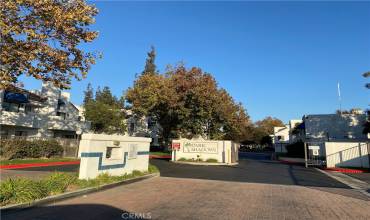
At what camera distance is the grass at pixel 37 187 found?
7555 millimetres

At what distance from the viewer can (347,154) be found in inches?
945

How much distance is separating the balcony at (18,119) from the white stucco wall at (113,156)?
22322 millimetres

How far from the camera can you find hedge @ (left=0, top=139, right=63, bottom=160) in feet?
74.3

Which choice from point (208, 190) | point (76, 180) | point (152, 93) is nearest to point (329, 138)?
point (152, 93)

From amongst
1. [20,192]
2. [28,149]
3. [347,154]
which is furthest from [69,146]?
[347,154]

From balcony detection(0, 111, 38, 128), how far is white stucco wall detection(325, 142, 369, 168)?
104 ft

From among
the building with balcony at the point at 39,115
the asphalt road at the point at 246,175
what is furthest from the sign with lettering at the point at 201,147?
the building with balcony at the point at 39,115

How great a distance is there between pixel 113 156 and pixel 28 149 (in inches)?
596

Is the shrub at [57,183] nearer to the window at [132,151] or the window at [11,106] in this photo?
the window at [132,151]

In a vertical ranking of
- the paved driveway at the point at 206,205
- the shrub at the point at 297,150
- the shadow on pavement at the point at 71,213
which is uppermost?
the shrub at the point at 297,150

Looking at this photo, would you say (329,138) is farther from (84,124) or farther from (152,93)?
(84,124)

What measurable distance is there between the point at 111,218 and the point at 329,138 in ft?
134

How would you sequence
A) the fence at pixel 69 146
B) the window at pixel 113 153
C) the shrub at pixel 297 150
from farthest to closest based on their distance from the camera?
the shrub at pixel 297 150 → the fence at pixel 69 146 → the window at pixel 113 153

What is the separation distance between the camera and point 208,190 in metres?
11.5
